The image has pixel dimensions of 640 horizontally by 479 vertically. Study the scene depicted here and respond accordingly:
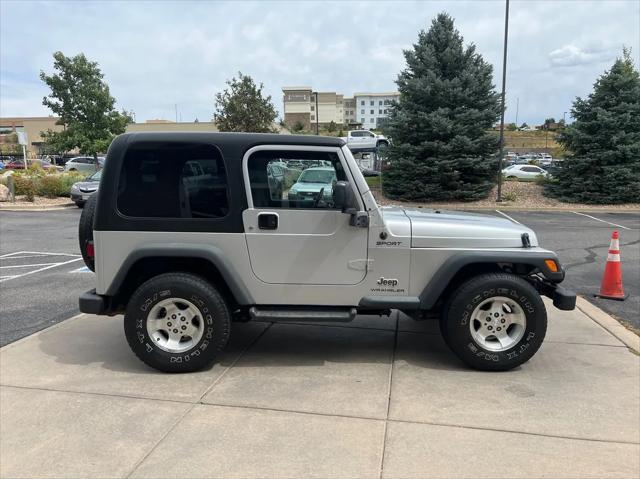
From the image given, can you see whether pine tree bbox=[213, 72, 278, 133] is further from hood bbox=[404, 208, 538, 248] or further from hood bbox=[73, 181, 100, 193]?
hood bbox=[404, 208, 538, 248]

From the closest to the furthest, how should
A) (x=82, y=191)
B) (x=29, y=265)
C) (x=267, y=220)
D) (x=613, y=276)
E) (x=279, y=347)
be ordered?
1. (x=267, y=220)
2. (x=279, y=347)
3. (x=613, y=276)
4. (x=29, y=265)
5. (x=82, y=191)

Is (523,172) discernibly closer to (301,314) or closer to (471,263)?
(471,263)

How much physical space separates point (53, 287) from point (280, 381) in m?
4.46

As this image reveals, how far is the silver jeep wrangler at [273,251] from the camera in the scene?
3953mm

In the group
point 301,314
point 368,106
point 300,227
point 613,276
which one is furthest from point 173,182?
point 368,106

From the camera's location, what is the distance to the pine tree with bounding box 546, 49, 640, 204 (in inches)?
708

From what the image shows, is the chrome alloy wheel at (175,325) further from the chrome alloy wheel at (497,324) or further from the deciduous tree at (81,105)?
the deciduous tree at (81,105)

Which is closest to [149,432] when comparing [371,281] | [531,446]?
[371,281]

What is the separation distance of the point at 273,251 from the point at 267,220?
0.83 ft

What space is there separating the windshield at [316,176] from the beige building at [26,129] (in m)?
81.9

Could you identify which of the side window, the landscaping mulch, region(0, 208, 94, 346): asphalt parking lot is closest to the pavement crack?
the side window

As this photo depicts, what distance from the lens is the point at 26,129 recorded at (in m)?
86.8

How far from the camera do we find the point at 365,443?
3.05 metres

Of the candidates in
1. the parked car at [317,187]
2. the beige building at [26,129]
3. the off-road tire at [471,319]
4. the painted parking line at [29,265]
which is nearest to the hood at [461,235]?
the off-road tire at [471,319]
